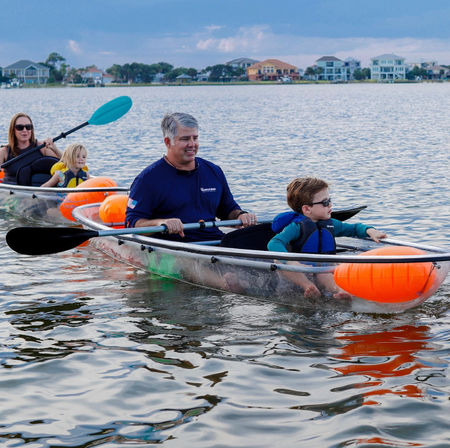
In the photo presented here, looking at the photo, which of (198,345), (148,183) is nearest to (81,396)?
(198,345)

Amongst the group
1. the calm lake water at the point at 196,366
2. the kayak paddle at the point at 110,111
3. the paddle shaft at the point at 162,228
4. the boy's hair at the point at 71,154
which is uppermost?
the kayak paddle at the point at 110,111

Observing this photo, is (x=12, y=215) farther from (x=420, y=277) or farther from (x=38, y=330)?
(x=420, y=277)

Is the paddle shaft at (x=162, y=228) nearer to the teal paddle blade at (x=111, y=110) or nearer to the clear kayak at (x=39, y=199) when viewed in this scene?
the clear kayak at (x=39, y=199)

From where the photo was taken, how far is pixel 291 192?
6312 mm

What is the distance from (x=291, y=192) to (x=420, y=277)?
1272 millimetres

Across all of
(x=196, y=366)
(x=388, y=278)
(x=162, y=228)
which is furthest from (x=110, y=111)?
(x=196, y=366)

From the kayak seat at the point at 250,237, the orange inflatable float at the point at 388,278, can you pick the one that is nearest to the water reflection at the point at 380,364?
the orange inflatable float at the point at 388,278

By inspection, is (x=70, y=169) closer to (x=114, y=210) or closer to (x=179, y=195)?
(x=114, y=210)

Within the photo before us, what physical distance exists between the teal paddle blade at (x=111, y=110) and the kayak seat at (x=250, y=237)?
5.67 m

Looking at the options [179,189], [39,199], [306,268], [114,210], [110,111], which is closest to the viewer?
[306,268]

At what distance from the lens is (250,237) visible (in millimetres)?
6809

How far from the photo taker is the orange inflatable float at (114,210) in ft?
29.2

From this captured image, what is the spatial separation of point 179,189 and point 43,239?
4.27ft

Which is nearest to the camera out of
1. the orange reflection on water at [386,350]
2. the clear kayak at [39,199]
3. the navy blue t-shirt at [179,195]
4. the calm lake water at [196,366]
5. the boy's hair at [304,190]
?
the calm lake water at [196,366]
